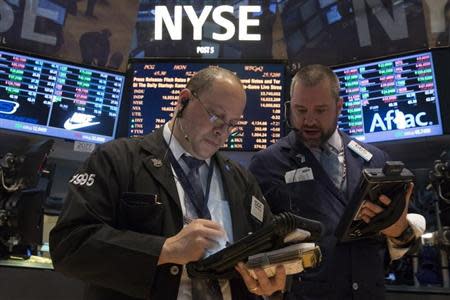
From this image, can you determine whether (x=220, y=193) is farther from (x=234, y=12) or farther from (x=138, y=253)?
(x=234, y=12)

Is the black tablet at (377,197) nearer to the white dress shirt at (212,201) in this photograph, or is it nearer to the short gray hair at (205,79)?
the white dress shirt at (212,201)

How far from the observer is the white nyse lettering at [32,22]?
4250 millimetres

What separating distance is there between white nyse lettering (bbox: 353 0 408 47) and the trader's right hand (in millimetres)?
3150

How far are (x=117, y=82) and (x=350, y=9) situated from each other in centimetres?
206

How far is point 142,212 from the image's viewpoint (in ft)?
4.88

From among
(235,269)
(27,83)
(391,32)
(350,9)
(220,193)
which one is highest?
(350,9)

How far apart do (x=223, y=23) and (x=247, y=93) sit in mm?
793

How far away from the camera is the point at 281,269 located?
135 cm

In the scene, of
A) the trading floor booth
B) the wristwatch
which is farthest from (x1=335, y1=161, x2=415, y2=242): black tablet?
the trading floor booth

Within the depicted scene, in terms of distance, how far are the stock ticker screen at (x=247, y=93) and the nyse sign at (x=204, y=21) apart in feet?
1.58

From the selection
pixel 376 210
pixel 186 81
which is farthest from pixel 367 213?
pixel 186 81

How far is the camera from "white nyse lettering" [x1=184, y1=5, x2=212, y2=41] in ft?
13.6

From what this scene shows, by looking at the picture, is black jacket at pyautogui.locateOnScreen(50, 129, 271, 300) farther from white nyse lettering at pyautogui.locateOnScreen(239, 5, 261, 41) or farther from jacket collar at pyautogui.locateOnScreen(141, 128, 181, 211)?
white nyse lettering at pyautogui.locateOnScreen(239, 5, 261, 41)

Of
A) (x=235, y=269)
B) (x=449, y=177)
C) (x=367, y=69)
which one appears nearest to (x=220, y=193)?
(x=235, y=269)
